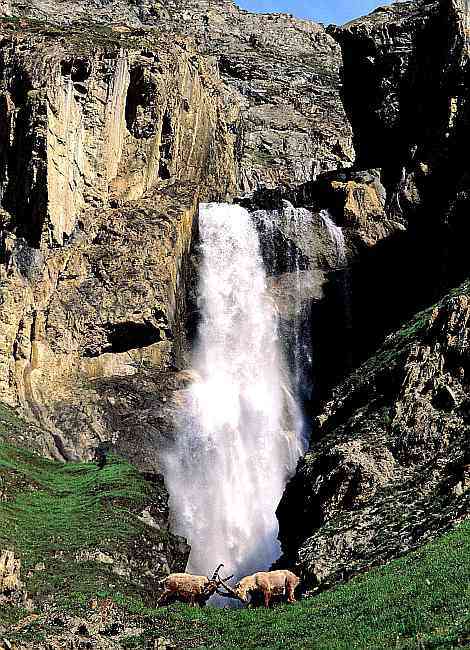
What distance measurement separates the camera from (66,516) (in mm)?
33094

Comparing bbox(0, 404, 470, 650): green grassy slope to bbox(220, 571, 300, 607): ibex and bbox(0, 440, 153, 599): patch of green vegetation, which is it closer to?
bbox(0, 440, 153, 599): patch of green vegetation

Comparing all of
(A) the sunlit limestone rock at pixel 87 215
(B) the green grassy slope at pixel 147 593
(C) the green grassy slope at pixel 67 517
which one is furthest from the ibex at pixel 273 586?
(A) the sunlit limestone rock at pixel 87 215

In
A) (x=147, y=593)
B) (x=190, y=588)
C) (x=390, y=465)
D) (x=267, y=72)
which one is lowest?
(x=147, y=593)

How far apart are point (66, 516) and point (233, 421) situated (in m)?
19.0

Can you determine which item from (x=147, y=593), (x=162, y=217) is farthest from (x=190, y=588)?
(x=162, y=217)

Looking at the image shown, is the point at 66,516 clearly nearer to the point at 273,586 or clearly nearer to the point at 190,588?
the point at 190,588

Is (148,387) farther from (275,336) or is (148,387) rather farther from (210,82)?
(210,82)

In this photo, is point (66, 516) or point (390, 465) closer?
point (390, 465)

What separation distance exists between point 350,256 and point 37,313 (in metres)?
21.9

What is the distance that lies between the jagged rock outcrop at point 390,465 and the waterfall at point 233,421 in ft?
42.9

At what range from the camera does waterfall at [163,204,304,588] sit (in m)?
44.3

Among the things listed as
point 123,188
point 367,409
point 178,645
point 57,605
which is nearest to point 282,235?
point 123,188

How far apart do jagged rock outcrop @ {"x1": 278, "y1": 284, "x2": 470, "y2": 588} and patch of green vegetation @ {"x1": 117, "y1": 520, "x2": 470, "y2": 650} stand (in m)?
2.45

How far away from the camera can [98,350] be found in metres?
50.5
